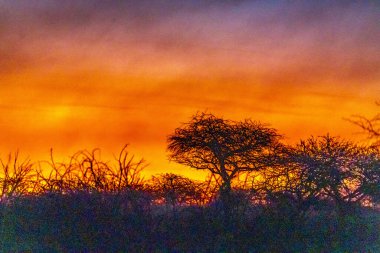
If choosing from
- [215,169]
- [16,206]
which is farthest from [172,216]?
[215,169]

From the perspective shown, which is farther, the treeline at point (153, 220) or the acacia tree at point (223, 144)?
the acacia tree at point (223, 144)

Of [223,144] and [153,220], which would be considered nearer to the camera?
[153,220]

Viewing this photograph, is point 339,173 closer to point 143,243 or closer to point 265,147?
point 265,147

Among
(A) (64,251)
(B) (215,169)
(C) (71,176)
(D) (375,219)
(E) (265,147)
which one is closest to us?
(A) (64,251)

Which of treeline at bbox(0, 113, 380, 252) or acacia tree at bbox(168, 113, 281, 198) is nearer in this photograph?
treeline at bbox(0, 113, 380, 252)

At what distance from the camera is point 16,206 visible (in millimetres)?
15203

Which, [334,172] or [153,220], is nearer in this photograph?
[153,220]

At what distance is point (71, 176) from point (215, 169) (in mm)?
12497

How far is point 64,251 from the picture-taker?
14.4 m

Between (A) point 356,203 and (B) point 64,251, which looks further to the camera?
(A) point 356,203

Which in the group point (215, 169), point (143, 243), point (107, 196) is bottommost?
point (143, 243)

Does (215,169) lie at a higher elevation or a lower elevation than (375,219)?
higher

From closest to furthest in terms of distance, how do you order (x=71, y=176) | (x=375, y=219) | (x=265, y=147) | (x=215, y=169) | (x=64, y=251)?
(x=64, y=251) → (x=71, y=176) → (x=375, y=219) → (x=215, y=169) → (x=265, y=147)

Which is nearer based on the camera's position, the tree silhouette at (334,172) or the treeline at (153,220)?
the treeline at (153,220)
